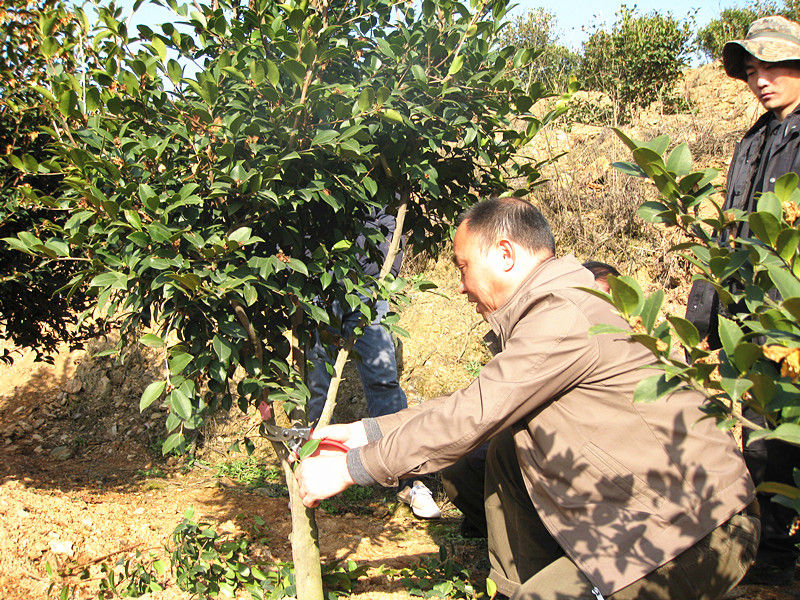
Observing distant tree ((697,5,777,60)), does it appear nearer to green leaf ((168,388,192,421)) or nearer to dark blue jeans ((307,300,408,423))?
dark blue jeans ((307,300,408,423))

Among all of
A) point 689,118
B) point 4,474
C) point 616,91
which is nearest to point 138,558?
point 4,474

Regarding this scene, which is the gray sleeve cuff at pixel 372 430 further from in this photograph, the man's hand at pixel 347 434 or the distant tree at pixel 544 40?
the distant tree at pixel 544 40

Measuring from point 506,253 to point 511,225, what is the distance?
0.09 meters

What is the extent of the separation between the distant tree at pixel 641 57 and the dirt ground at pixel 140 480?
1.29m

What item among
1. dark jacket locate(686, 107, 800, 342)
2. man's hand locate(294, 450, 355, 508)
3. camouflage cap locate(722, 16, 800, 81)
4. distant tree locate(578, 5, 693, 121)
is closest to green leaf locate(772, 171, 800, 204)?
man's hand locate(294, 450, 355, 508)

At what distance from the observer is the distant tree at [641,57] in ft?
29.4

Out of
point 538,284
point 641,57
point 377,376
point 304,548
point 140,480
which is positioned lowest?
point 140,480

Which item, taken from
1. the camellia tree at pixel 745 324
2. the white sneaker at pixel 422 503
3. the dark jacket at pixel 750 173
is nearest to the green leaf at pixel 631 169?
the camellia tree at pixel 745 324

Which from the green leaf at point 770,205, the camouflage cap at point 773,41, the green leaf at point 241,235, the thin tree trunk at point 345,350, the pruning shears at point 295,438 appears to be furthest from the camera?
the camouflage cap at point 773,41

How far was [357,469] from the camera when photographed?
78.5 inches

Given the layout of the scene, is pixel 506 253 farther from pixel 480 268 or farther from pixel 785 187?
pixel 785 187

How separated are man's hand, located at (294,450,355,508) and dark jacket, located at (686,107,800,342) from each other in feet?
5.64

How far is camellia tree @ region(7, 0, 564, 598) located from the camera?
1816 millimetres

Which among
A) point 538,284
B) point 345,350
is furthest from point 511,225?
point 345,350
